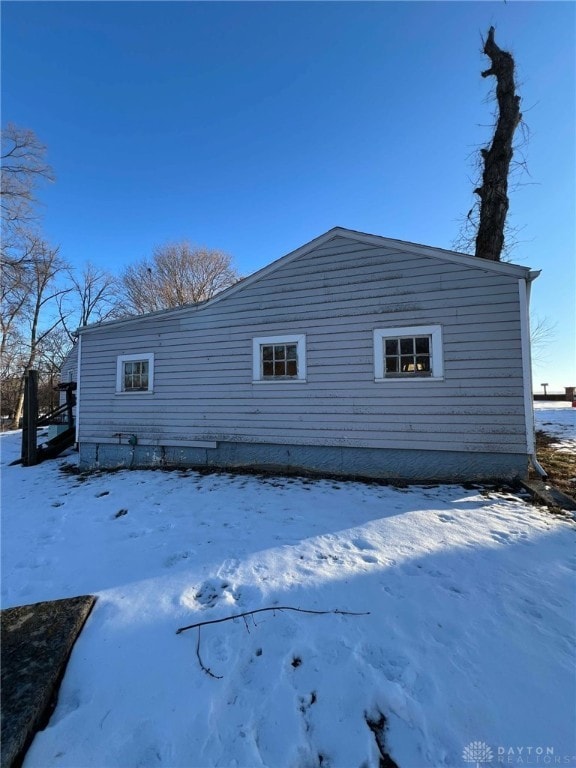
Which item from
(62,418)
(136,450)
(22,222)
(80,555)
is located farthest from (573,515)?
(22,222)

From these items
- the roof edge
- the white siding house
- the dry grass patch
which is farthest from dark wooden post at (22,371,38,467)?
the dry grass patch

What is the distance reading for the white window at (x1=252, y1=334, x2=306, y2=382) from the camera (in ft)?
20.8

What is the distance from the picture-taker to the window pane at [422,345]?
5.64m

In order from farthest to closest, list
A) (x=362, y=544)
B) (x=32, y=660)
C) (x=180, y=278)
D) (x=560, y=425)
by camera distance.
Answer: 1. (x=180, y=278)
2. (x=560, y=425)
3. (x=362, y=544)
4. (x=32, y=660)

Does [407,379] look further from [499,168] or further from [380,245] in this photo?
[499,168]

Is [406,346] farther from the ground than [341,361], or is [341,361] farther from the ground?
[406,346]

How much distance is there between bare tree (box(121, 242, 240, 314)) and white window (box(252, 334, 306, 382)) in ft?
57.9

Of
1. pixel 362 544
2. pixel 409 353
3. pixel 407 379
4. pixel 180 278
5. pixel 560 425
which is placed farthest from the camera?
pixel 180 278

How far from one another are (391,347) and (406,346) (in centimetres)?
25

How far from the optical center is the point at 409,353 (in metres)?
5.79

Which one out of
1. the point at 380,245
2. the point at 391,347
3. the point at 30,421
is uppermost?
the point at 380,245

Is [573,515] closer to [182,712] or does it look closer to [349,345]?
[349,345]

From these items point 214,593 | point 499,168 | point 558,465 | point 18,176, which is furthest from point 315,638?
point 18,176

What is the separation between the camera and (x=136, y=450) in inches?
305
